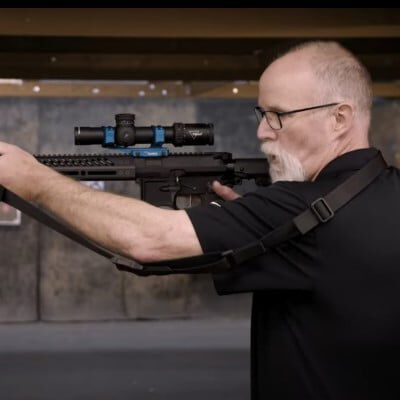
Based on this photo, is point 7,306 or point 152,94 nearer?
point 152,94

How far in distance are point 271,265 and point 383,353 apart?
0.94 ft

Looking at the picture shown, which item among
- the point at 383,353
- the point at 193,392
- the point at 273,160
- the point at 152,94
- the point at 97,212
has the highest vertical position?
the point at 152,94

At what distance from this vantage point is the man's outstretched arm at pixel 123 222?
61.0 inches

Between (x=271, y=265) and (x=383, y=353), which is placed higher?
(x=271, y=265)

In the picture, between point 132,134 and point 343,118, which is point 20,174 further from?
point 132,134

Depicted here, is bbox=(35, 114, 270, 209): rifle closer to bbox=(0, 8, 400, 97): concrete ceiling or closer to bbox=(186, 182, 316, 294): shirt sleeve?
bbox=(0, 8, 400, 97): concrete ceiling

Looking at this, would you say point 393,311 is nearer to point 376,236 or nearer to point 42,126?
point 376,236

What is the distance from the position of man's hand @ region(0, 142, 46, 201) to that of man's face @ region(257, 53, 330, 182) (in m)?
0.48

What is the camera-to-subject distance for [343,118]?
1657mm

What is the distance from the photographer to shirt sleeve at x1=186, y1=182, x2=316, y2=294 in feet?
5.07

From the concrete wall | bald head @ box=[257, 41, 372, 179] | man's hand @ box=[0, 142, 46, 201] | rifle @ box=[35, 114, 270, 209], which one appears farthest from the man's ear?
the concrete wall

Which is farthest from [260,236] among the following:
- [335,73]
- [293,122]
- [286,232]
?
[335,73]

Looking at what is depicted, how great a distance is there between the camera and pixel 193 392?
245 inches

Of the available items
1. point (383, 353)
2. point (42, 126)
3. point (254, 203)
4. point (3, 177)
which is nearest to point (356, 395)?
point (383, 353)
